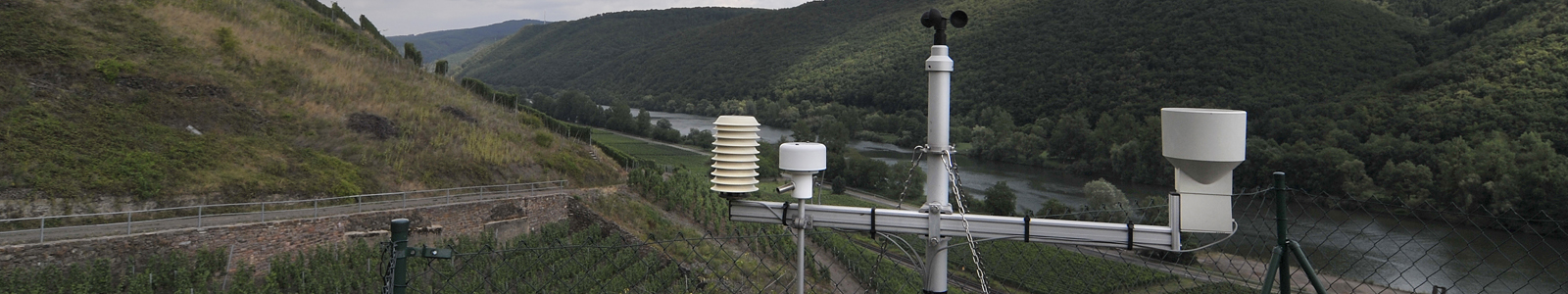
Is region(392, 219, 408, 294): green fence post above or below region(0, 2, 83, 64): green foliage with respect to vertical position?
below

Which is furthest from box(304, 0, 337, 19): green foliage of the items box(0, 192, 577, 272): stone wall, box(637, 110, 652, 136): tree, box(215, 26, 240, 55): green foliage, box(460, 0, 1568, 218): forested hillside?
box(637, 110, 652, 136): tree

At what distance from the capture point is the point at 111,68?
16109 mm

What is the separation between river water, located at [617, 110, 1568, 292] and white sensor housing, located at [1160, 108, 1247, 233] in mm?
3101

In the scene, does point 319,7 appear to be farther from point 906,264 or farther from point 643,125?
point 643,125

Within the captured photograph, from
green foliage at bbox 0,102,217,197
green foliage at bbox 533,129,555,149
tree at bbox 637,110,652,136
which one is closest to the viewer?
green foliage at bbox 0,102,217,197

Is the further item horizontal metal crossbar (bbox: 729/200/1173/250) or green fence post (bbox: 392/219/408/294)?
horizontal metal crossbar (bbox: 729/200/1173/250)

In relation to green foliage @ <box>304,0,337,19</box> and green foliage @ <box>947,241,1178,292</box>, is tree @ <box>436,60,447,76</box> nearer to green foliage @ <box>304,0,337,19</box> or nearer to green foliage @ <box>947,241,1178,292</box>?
green foliage @ <box>304,0,337,19</box>

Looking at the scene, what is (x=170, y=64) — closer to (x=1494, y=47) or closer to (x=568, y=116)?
(x=568, y=116)

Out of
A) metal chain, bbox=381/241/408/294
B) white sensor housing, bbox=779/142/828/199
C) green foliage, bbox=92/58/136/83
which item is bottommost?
metal chain, bbox=381/241/408/294

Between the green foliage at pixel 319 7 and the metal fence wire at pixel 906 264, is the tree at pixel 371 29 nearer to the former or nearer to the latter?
the green foliage at pixel 319 7

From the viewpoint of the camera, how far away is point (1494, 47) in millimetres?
37875

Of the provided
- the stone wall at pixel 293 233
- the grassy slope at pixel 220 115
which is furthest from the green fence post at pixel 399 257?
the grassy slope at pixel 220 115

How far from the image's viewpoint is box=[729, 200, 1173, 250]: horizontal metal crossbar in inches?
106

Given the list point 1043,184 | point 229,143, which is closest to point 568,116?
point 1043,184
